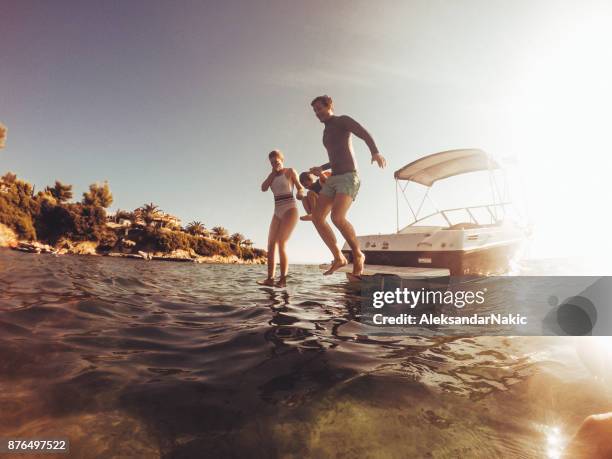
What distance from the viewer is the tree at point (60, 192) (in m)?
48.0

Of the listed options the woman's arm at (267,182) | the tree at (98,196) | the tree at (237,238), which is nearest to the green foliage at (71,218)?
the tree at (98,196)

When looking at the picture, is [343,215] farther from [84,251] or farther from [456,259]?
[84,251]

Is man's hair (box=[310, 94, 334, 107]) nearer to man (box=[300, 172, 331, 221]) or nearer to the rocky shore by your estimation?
man (box=[300, 172, 331, 221])

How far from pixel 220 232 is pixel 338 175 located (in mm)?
67756

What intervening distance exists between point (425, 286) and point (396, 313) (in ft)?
10.2

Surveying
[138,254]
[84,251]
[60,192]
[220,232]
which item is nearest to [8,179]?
[60,192]

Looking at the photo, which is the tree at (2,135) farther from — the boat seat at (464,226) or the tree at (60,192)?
the boat seat at (464,226)

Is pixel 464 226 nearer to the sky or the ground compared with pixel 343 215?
nearer to the sky

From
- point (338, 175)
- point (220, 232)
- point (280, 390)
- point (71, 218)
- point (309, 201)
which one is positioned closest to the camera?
point (280, 390)

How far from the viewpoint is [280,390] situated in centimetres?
150

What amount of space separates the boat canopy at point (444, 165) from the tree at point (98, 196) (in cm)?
5896

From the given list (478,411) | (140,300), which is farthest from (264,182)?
(478,411)

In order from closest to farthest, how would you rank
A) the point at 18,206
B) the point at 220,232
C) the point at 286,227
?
the point at 286,227 < the point at 18,206 < the point at 220,232

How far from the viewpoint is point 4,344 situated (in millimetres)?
1822
